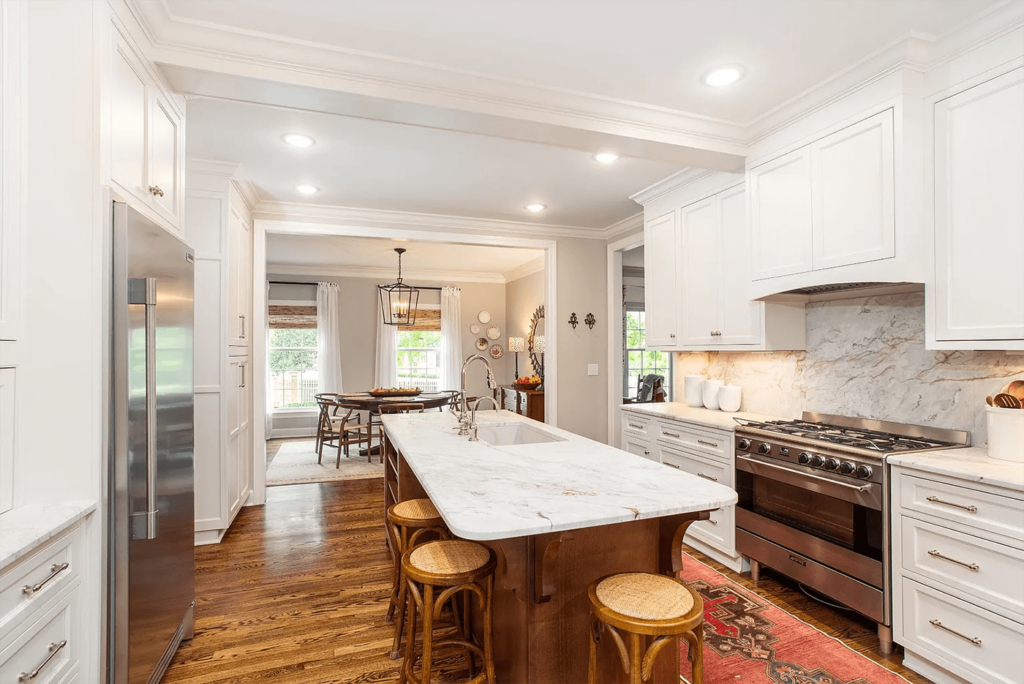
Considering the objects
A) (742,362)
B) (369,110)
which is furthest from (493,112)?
(742,362)

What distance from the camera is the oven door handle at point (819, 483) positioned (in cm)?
222

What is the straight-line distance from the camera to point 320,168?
3664 mm

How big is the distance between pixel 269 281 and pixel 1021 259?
816 centimetres

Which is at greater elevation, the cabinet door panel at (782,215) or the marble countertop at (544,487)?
the cabinet door panel at (782,215)

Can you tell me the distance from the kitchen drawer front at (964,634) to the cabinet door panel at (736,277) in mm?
1526

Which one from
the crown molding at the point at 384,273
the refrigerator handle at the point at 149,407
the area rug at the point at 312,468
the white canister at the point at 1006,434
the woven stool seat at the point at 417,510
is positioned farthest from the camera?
the crown molding at the point at 384,273

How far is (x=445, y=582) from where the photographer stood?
1.74 metres

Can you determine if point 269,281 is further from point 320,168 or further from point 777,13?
point 777,13

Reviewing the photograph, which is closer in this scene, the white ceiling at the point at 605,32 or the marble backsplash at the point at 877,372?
the white ceiling at the point at 605,32

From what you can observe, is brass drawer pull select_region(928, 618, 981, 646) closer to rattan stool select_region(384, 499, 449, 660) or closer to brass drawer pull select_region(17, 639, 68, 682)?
rattan stool select_region(384, 499, 449, 660)

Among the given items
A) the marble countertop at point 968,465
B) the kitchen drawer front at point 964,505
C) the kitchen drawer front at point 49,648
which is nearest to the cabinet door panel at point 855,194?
the marble countertop at point 968,465

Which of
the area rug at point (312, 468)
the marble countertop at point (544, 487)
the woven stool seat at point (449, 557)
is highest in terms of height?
the marble countertop at point (544, 487)

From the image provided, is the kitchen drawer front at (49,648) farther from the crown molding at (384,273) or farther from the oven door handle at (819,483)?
Answer: the crown molding at (384,273)

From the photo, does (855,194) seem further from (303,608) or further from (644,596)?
(303,608)
